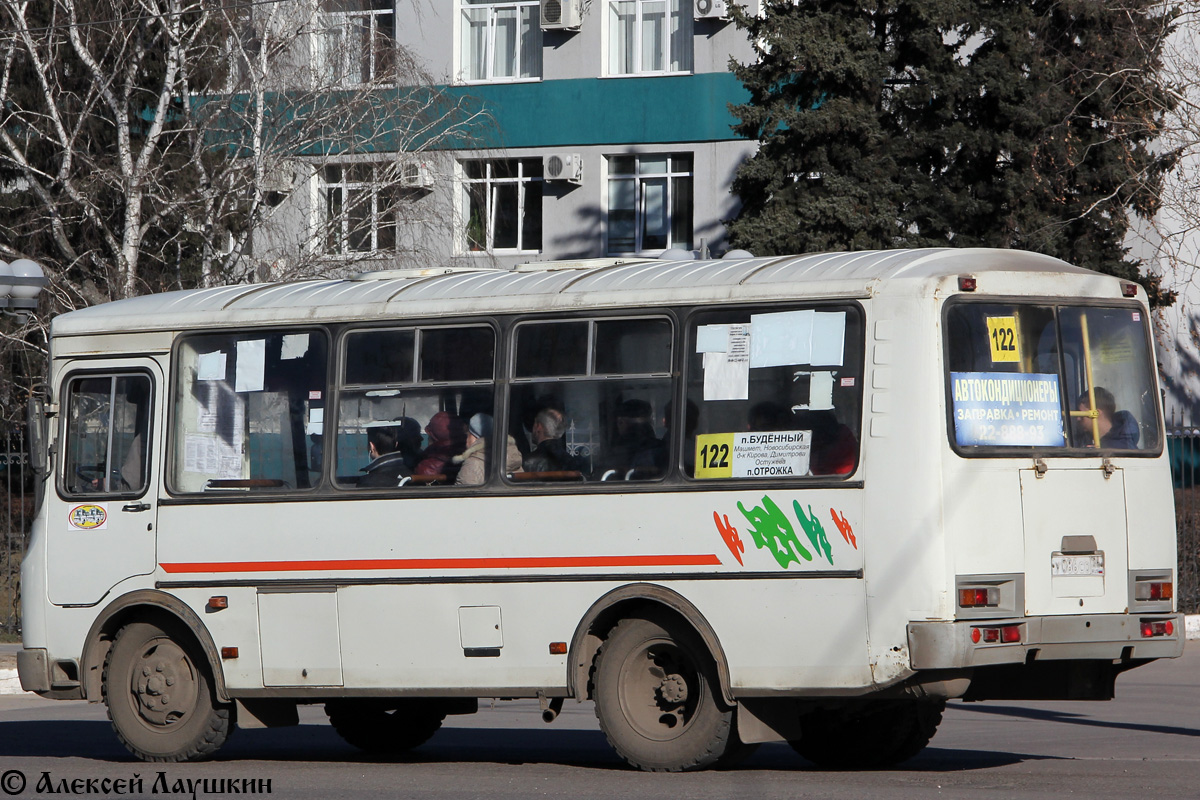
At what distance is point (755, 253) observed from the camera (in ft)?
78.9

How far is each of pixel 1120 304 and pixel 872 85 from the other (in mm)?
15128

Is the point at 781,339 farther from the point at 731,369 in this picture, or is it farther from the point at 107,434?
the point at 107,434

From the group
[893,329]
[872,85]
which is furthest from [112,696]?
[872,85]

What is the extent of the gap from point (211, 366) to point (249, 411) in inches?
17.7

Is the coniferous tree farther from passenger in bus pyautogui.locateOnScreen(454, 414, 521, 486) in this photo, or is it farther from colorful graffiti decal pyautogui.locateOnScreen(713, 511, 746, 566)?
colorful graffiti decal pyautogui.locateOnScreen(713, 511, 746, 566)

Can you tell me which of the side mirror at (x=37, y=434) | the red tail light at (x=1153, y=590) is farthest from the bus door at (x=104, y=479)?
the red tail light at (x=1153, y=590)

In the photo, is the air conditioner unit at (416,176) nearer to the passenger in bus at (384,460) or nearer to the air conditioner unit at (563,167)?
the air conditioner unit at (563,167)

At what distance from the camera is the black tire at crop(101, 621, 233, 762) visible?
1087cm

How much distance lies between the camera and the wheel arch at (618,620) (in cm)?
916

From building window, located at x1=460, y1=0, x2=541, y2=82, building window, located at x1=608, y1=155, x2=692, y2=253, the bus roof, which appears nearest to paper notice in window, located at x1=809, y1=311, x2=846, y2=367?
the bus roof

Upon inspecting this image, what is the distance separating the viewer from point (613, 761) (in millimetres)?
10438

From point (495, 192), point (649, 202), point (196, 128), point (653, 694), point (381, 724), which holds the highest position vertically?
point (495, 192)

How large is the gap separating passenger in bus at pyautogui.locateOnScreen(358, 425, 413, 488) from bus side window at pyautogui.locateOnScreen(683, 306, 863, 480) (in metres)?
1.88

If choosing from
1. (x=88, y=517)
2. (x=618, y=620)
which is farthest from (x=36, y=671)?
(x=618, y=620)
